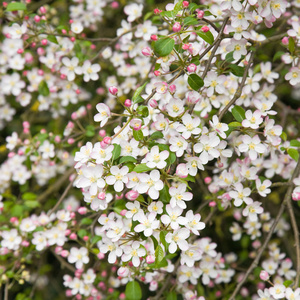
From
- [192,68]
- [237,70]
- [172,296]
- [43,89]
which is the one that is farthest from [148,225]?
[43,89]

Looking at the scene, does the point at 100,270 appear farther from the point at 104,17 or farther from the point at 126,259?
the point at 104,17

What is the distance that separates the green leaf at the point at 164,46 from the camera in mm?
1291

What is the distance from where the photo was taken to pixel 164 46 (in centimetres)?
130

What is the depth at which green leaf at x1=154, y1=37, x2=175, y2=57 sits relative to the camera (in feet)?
4.24

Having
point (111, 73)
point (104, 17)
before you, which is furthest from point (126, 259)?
point (104, 17)

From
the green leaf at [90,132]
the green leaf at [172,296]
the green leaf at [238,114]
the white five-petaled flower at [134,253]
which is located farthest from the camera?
the green leaf at [90,132]

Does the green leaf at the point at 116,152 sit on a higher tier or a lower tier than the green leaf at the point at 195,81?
lower

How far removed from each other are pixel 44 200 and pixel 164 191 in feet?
4.95

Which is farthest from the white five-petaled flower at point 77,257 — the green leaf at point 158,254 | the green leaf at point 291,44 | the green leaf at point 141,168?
the green leaf at point 291,44

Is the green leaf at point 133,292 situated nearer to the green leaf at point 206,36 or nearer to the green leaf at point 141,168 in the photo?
the green leaf at point 141,168

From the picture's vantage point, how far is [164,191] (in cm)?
129

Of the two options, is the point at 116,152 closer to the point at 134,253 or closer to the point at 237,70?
the point at 134,253

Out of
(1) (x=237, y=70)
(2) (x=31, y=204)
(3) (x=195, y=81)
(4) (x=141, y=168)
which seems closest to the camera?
(4) (x=141, y=168)

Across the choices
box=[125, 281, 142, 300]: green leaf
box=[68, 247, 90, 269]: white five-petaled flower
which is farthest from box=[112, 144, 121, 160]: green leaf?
box=[68, 247, 90, 269]: white five-petaled flower
